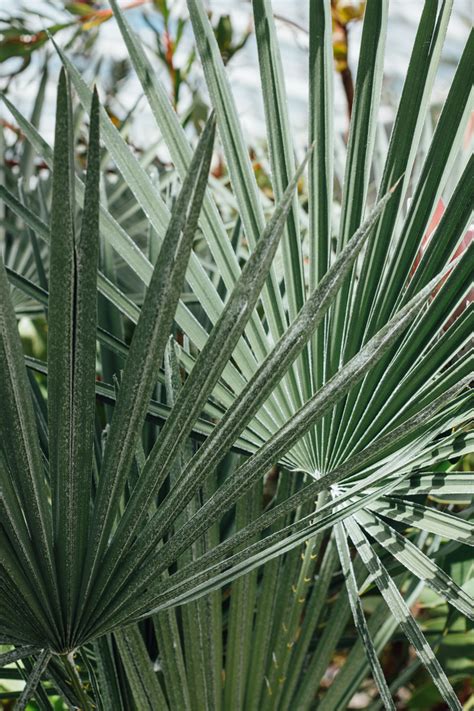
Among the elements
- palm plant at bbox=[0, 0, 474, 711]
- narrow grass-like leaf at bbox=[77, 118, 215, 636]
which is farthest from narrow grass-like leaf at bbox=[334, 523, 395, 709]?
narrow grass-like leaf at bbox=[77, 118, 215, 636]

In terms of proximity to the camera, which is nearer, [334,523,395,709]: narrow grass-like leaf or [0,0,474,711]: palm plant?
[0,0,474,711]: palm plant

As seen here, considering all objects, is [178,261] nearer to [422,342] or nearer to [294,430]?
[294,430]

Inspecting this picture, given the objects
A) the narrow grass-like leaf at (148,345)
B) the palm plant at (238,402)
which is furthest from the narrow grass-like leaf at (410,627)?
the narrow grass-like leaf at (148,345)

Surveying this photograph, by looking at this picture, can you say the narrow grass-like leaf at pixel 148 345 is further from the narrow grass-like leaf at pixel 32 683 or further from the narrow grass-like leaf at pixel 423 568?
the narrow grass-like leaf at pixel 423 568

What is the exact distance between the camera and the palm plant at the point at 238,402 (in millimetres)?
386

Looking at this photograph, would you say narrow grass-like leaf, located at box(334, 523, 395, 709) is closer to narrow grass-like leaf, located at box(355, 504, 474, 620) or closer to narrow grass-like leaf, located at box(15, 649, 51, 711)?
narrow grass-like leaf, located at box(355, 504, 474, 620)

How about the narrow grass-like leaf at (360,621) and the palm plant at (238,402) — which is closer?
the palm plant at (238,402)

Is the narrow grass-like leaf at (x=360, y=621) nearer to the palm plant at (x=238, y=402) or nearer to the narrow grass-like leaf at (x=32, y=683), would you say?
the palm plant at (x=238, y=402)

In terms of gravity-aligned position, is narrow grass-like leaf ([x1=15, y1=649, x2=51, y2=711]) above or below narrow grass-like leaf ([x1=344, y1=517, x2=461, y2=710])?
above

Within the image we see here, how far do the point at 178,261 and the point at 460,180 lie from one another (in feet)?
0.98

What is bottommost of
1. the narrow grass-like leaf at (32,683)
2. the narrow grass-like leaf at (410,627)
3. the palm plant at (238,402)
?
the narrow grass-like leaf at (410,627)

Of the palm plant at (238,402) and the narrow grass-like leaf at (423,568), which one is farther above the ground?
the palm plant at (238,402)

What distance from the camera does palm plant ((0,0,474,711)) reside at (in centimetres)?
→ 39

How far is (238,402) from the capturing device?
16.0 inches
